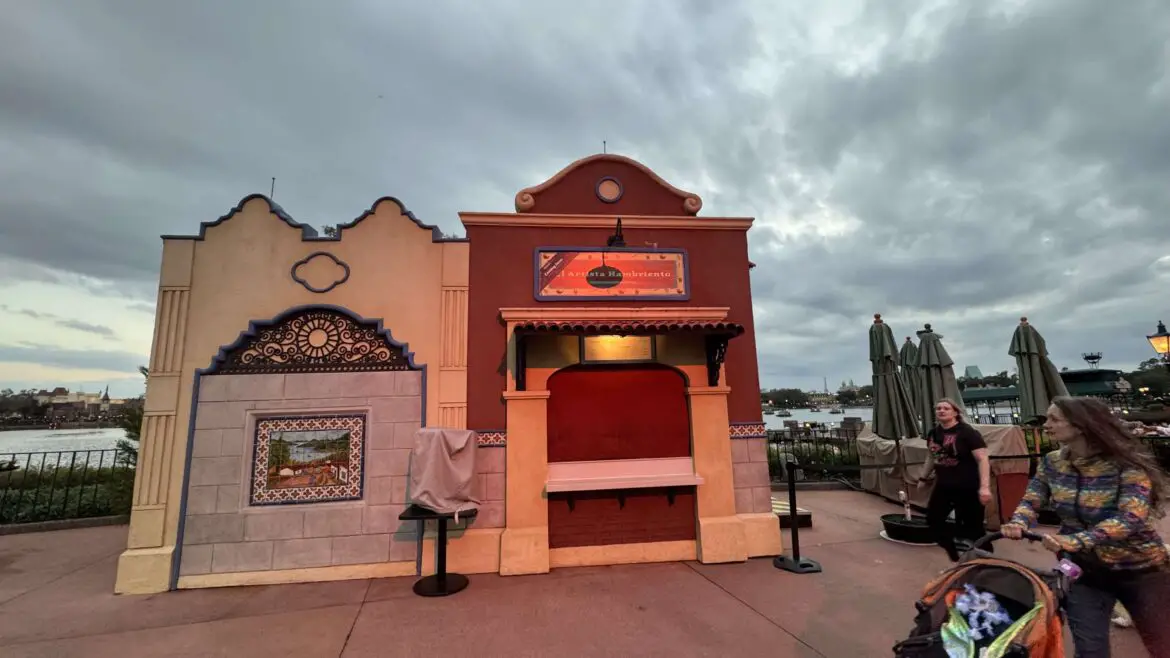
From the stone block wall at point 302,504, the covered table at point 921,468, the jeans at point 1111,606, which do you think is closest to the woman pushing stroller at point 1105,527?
the jeans at point 1111,606

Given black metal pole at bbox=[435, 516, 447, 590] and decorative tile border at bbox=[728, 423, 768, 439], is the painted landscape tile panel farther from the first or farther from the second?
decorative tile border at bbox=[728, 423, 768, 439]

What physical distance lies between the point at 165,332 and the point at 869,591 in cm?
866

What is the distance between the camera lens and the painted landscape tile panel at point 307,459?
585cm

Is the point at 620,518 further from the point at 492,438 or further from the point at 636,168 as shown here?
the point at 636,168

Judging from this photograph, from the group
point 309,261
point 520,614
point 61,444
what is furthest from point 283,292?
point 61,444

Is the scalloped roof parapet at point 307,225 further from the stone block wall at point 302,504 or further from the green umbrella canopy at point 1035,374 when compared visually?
the green umbrella canopy at point 1035,374

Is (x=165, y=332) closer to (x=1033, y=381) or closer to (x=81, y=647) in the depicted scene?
(x=81, y=647)

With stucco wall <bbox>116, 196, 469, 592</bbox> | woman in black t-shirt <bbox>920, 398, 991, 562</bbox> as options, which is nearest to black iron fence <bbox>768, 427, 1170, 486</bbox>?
woman in black t-shirt <bbox>920, 398, 991, 562</bbox>

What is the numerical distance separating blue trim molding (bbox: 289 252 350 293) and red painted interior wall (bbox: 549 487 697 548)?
394cm

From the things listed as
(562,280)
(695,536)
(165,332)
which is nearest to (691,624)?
(695,536)

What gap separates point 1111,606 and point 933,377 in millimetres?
6505

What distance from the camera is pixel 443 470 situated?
211 inches

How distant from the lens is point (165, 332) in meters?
5.91

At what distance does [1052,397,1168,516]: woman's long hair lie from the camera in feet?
8.32
